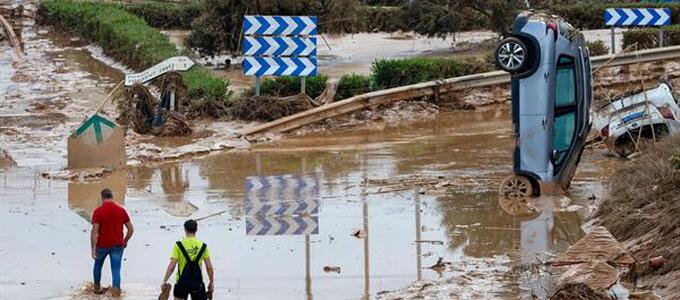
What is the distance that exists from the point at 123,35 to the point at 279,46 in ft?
42.7

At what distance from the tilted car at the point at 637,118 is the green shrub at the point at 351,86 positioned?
280 inches

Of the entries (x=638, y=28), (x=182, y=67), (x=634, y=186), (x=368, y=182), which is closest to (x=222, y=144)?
(x=182, y=67)

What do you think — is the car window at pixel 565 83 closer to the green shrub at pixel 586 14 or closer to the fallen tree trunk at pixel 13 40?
the fallen tree trunk at pixel 13 40

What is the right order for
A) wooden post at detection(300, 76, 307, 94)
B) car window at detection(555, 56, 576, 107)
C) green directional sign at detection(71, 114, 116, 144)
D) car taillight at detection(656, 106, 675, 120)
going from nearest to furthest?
car window at detection(555, 56, 576, 107) → car taillight at detection(656, 106, 675, 120) → green directional sign at detection(71, 114, 116, 144) → wooden post at detection(300, 76, 307, 94)

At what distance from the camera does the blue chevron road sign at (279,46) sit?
2816 centimetres

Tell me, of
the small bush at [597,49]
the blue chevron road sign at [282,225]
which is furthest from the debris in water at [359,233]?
the small bush at [597,49]

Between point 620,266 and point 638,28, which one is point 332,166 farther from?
point 638,28

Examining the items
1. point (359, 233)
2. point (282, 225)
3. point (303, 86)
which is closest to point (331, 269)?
point (359, 233)

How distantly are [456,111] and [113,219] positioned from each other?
15.3 m

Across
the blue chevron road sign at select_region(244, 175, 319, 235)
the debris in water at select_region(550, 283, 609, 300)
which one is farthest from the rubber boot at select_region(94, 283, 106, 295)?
the debris in water at select_region(550, 283, 609, 300)

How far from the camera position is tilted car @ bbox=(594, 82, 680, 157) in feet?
74.8

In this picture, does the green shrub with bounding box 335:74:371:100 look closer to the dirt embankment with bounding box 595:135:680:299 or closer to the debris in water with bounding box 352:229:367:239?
the dirt embankment with bounding box 595:135:680:299

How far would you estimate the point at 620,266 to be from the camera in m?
14.4

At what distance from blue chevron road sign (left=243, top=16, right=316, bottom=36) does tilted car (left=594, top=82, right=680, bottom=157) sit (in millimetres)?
6976
